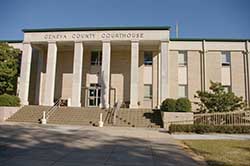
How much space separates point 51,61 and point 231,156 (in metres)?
23.2

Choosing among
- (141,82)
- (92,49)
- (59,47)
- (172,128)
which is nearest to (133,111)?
(141,82)

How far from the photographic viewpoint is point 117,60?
29.5 m

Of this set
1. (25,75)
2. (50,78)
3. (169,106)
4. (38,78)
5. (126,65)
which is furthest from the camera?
(38,78)

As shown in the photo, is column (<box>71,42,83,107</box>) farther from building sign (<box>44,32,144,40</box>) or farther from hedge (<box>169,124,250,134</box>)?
hedge (<box>169,124,250,134</box>)

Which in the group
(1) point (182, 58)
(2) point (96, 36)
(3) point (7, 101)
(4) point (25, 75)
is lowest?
(3) point (7, 101)

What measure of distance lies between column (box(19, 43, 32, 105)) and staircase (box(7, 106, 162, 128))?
2.88m

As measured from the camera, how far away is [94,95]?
2930 centimetres

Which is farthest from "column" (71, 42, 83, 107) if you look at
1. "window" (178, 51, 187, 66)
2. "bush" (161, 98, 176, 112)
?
"window" (178, 51, 187, 66)

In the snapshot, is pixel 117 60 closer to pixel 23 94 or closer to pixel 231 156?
pixel 23 94

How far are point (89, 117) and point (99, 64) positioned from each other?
393 inches

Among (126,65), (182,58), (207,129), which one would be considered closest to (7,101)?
(126,65)

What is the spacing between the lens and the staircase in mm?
19875

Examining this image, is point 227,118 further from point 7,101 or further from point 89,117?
point 7,101

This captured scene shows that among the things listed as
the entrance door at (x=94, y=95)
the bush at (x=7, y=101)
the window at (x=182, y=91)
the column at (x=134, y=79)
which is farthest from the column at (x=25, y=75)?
the window at (x=182, y=91)
